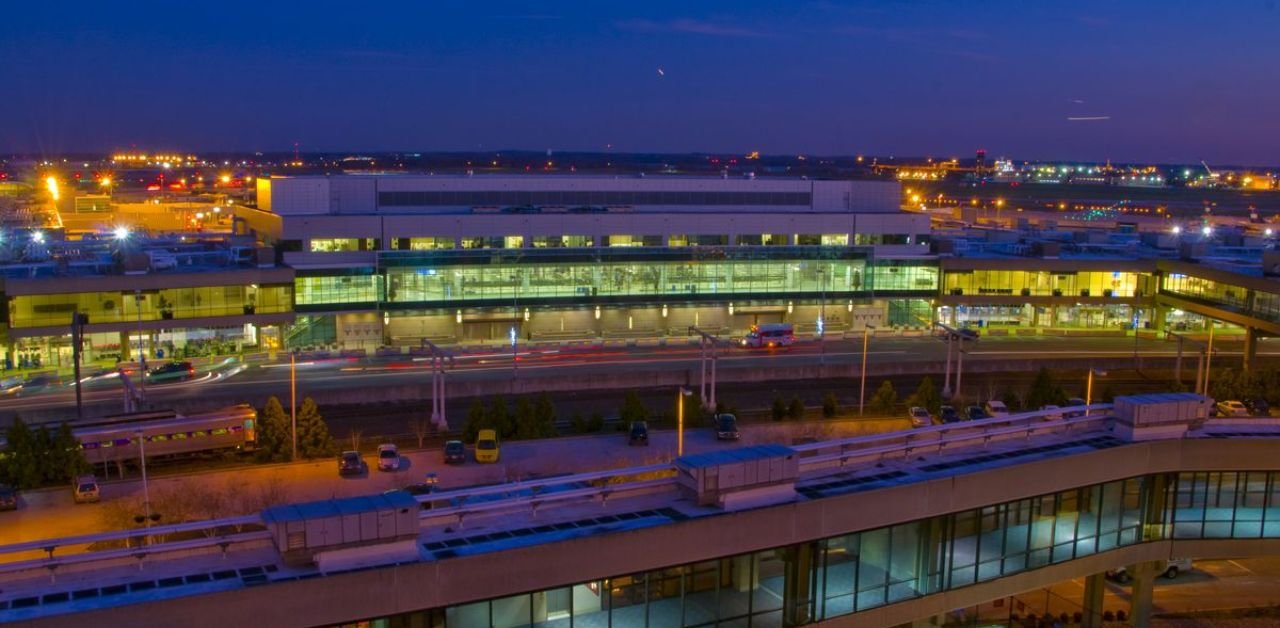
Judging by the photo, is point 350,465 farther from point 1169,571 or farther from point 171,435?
point 1169,571

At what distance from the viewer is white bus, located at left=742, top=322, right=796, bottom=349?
41844 mm

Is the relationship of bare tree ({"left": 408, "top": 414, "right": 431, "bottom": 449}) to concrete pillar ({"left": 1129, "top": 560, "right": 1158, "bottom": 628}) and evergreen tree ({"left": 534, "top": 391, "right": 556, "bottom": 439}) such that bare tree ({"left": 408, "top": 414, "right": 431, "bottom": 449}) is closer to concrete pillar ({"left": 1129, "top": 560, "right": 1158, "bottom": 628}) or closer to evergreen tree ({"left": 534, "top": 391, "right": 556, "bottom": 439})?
evergreen tree ({"left": 534, "top": 391, "right": 556, "bottom": 439})

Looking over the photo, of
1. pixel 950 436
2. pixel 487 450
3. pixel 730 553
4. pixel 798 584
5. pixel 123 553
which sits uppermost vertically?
pixel 950 436

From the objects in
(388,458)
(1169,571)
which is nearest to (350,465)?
(388,458)

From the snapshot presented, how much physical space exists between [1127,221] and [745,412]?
275 feet

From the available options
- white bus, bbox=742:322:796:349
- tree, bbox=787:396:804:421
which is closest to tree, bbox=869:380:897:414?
tree, bbox=787:396:804:421

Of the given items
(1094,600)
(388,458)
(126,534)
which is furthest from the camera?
(388,458)

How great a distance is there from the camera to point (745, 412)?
32.5m

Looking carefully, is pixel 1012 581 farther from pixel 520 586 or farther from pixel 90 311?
pixel 90 311

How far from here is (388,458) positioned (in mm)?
25453

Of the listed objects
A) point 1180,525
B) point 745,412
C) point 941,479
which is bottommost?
point 745,412

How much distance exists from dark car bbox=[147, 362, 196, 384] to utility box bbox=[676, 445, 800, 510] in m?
28.5

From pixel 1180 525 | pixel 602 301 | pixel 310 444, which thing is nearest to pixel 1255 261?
pixel 602 301

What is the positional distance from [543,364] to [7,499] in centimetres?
1930
